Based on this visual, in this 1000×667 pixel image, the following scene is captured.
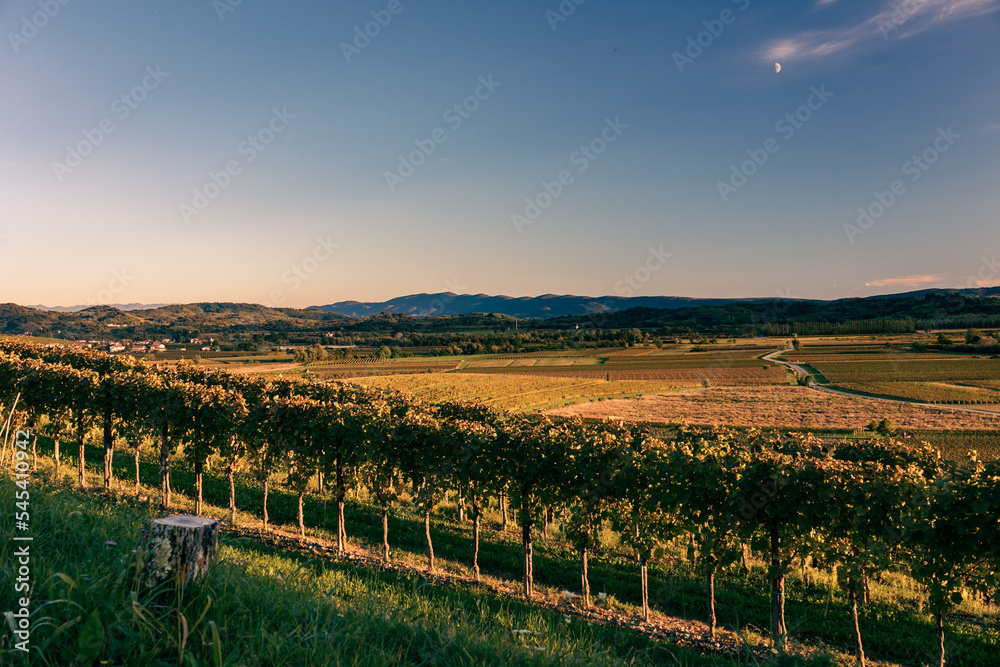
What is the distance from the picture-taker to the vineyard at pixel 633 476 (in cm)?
909

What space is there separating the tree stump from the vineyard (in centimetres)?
282

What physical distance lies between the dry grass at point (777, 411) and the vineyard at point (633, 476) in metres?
40.2

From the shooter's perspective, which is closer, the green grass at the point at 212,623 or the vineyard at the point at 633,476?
the green grass at the point at 212,623

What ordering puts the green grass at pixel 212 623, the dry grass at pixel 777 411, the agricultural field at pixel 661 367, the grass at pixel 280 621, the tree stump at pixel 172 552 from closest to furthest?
the green grass at pixel 212 623
the grass at pixel 280 621
the tree stump at pixel 172 552
the dry grass at pixel 777 411
the agricultural field at pixel 661 367

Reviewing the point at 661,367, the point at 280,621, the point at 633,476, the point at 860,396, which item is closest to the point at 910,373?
the point at 860,396

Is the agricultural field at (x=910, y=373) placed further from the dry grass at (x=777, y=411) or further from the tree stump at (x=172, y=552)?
the tree stump at (x=172, y=552)

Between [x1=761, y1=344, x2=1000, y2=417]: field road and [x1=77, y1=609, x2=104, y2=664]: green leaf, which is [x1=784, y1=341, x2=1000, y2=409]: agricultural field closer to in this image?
[x1=761, y1=344, x2=1000, y2=417]: field road

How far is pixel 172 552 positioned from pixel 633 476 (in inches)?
389

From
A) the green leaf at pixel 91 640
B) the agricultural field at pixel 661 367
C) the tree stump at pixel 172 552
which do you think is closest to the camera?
the green leaf at pixel 91 640

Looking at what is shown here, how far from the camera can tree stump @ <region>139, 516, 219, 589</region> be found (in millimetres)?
3469

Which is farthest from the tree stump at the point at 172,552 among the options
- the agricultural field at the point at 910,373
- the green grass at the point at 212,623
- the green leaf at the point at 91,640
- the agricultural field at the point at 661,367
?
the agricultural field at the point at 661,367

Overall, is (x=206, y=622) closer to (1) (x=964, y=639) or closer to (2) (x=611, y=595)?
(2) (x=611, y=595)

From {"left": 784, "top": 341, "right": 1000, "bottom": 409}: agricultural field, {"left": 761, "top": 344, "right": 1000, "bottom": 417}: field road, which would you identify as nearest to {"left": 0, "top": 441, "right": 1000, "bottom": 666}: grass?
{"left": 761, "top": 344, "right": 1000, "bottom": 417}: field road

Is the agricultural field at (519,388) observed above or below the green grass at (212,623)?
below
